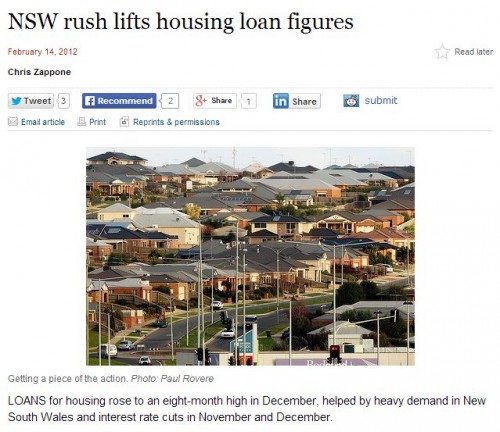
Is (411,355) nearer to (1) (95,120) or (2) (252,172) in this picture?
(2) (252,172)

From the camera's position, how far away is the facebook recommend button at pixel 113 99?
6.07 m

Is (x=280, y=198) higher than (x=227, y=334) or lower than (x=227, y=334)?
higher

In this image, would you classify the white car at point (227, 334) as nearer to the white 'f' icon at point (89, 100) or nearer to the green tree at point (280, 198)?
the green tree at point (280, 198)

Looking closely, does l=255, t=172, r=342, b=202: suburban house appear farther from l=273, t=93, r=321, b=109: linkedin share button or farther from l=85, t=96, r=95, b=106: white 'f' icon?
l=85, t=96, r=95, b=106: white 'f' icon

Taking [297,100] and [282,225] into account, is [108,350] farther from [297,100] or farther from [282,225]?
[297,100]

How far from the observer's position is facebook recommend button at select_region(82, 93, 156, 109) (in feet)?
19.9

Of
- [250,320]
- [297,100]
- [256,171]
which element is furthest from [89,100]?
[250,320]

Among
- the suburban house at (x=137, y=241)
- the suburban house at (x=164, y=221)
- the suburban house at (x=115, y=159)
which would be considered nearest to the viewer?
the suburban house at (x=115, y=159)

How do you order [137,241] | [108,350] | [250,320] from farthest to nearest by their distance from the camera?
[250,320] < [108,350] < [137,241]

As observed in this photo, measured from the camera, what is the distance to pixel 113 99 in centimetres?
607

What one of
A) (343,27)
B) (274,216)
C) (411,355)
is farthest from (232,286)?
(343,27)

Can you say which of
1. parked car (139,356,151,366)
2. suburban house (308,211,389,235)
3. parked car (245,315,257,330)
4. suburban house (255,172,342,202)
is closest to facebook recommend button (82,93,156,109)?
suburban house (255,172,342,202)

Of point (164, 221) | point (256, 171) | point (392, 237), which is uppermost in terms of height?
point (256, 171)

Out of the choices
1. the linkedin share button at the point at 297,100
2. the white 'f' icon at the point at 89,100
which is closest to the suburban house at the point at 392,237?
the linkedin share button at the point at 297,100
